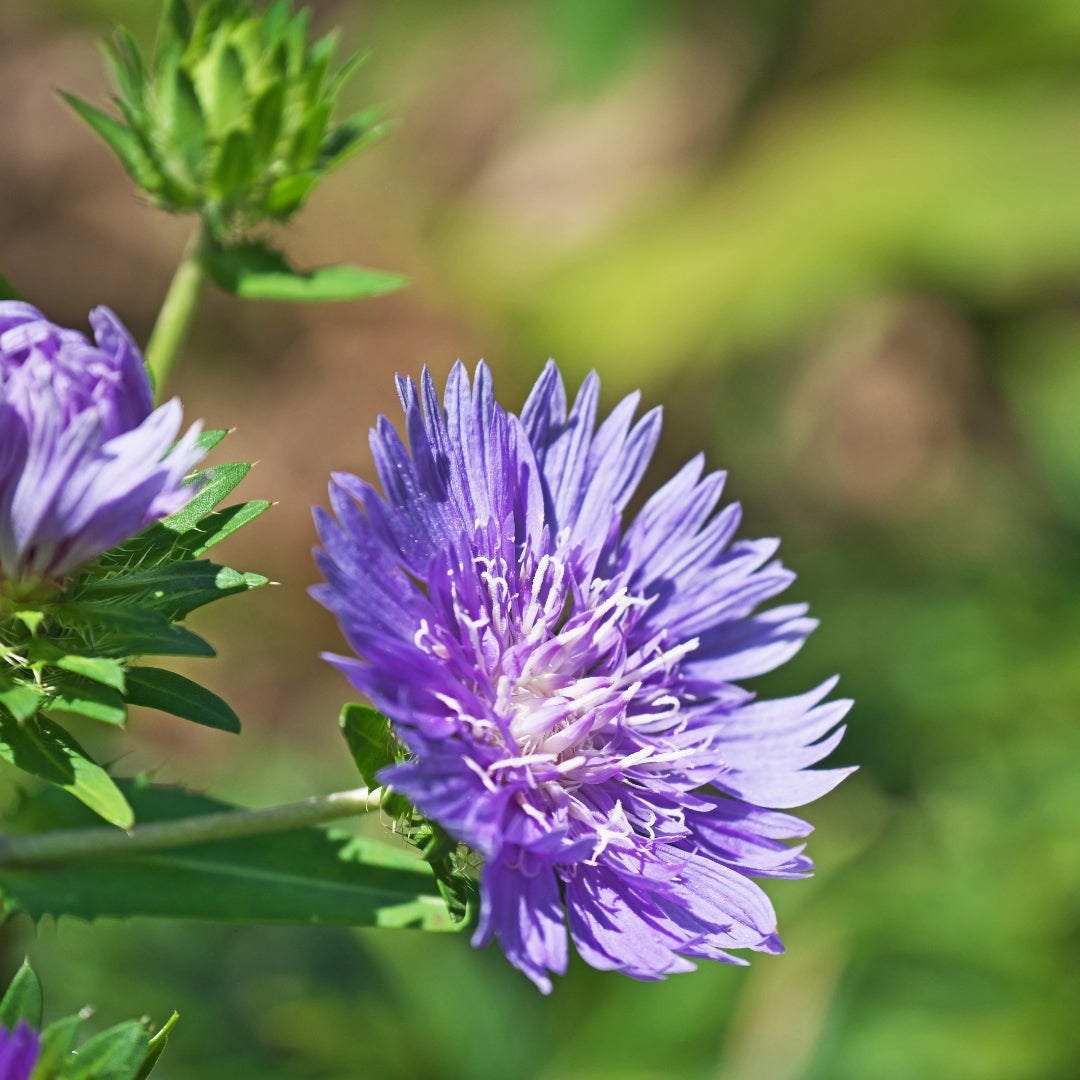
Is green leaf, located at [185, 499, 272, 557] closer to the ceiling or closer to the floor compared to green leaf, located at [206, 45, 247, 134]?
closer to the floor

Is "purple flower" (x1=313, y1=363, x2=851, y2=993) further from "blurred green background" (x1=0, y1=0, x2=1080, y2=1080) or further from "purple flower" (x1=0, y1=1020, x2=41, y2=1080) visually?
"blurred green background" (x1=0, y1=0, x2=1080, y2=1080)

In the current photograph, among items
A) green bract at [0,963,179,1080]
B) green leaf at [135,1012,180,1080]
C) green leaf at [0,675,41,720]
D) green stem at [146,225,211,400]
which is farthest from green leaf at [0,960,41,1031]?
green stem at [146,225,211,400]

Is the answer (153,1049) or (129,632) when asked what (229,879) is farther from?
(129,632)

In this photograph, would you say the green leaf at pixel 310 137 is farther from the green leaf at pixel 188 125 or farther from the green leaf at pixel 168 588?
the green leaf at pixel 168 588

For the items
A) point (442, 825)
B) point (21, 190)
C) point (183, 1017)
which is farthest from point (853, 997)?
point (21, 190)

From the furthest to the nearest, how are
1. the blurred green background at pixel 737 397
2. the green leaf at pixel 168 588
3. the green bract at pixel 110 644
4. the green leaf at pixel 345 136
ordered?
the blurred green background at pixel 737 397
the green leaf at pixel 345 136
the green leaf at pixel 168 588
the green bract at pixel 110 644

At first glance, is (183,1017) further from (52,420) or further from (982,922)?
(52,420)

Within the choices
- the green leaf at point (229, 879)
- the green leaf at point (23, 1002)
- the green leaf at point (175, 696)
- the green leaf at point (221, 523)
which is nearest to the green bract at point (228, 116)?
the green leaf at point (221, 523)
